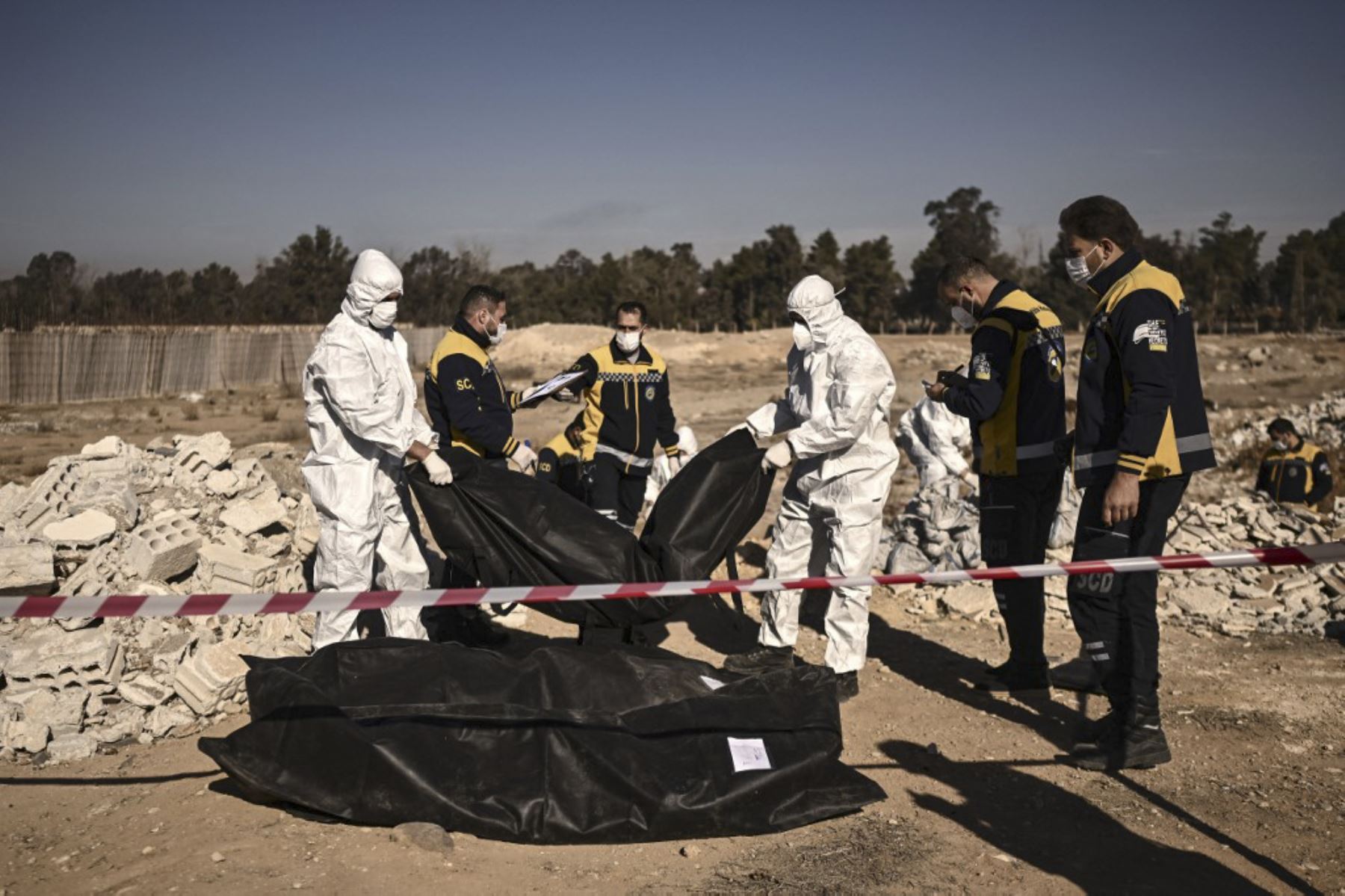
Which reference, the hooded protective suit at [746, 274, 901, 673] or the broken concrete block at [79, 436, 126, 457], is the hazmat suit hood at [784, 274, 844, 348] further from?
the broken concrete block at [79, 436, 126, 457]

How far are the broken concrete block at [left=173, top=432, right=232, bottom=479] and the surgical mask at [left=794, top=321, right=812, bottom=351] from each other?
12.7ft

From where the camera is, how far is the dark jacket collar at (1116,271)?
469cm

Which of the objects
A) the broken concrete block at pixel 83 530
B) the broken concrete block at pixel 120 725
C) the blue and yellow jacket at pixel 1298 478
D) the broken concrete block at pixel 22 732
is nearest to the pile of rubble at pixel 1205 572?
the blue and yellow jacket at pixel 1298 478

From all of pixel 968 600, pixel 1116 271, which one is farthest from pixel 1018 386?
pixel 968 600

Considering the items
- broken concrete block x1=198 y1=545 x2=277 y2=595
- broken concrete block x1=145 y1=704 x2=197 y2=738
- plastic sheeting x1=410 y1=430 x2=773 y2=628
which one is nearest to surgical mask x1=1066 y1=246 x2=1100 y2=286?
plastic sheeting x1=410 y1=430 x2=773 y2=628

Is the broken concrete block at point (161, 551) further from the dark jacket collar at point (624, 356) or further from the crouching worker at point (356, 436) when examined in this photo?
the dark jacket collar at point (624, 356)

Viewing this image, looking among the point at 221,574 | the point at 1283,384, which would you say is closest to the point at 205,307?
the point at 221,574

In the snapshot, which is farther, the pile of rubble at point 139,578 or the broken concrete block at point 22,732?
the pile of rubble at point 139,578

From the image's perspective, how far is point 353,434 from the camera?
5.38m

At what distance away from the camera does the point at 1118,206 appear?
4.74m

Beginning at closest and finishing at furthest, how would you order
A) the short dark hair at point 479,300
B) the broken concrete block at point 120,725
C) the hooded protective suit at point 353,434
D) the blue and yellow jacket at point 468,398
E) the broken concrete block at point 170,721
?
the broken concrete block at point 120,725 < the broken concrete block at point 170,721 < the hooded protective suit at point 353,434 < the blue and yellow jacket at point 468,398 < the short dark hair at point 479,300

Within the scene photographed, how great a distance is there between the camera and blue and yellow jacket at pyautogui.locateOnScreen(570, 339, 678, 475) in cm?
727

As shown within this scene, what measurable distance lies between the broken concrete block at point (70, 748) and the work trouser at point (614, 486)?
3.27 metres

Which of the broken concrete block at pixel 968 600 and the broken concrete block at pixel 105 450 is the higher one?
the broken concrete block at pixel 105 450
